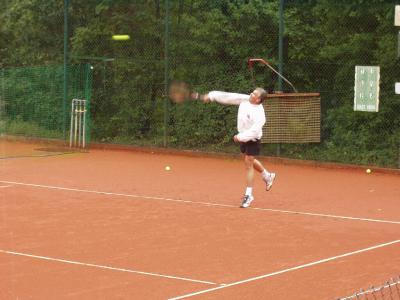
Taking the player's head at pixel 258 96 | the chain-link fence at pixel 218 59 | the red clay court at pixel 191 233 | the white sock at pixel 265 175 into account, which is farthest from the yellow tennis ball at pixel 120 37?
the player's head at pixel 258 96

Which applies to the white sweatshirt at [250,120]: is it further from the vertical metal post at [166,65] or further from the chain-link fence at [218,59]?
the vertical metal post at [166,65]

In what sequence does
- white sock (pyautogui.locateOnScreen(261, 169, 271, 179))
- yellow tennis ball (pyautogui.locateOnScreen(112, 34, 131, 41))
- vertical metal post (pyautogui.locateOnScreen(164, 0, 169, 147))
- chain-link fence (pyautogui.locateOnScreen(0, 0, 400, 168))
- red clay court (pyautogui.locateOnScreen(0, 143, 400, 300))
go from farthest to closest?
1. yellow tennis ball (pyautogui.locateOnScreen(112, 34, 131, 41))
2. vertical metal post (pyautogui.locateOnScreen(164, 0, 169, 147))
3. chain-link fence (pyautogui.locateOnScreen(0, 0, 400, 168))
4. white sock (pyautogui.locateOnScreen(261, 169, 271, 179))
5. red clay court (pyautogui.locateOnScreen(0, 143, 400, 300))

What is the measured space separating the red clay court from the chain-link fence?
1179 millimetres

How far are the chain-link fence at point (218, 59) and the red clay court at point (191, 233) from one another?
3.87 feet

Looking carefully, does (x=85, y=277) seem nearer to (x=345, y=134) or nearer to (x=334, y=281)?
(x=334, y=281)

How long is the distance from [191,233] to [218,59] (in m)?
10.2

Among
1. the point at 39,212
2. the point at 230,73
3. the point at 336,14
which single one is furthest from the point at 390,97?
the point at 39,212

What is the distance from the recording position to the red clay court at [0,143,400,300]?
357 inches

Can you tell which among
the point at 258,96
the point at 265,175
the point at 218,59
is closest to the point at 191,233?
the point at 258,96

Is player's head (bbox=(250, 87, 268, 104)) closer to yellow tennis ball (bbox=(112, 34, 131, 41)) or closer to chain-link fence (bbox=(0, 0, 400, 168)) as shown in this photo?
chain-link fence (bbox=(0, 0, 400, 168))

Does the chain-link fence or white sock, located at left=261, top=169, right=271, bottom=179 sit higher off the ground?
the chain-link fence

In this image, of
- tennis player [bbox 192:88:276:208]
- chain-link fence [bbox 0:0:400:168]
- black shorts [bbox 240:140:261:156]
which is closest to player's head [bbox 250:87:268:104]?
tennis player [bbox 192:88:276:208]

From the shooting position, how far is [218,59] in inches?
850

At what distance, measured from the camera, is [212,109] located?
71.1 feet
